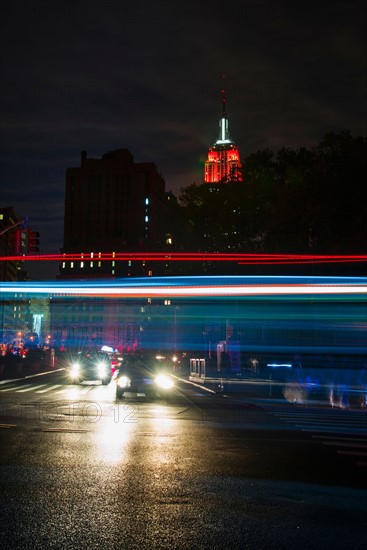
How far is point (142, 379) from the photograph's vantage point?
22797mm

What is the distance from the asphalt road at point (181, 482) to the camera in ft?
19.9

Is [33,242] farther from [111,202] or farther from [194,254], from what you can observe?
[111,202]

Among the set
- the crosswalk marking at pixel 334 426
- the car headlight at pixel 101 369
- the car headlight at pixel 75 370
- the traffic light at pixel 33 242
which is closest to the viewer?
the crosswalk marking at pixel 334 426

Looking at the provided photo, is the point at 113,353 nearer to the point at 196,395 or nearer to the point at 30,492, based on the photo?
the point at 196,395

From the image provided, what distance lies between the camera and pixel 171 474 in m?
8.82

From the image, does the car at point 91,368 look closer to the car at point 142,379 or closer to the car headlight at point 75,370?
the car headlight at point 75,370

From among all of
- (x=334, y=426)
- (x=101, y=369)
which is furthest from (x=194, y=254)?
(x=334, y=426)

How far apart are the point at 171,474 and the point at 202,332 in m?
19.1

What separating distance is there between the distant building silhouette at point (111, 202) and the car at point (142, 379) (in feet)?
527

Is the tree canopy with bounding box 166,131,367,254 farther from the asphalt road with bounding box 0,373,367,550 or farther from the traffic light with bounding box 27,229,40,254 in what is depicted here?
the asphalt road with bounding box 0,373,367,550

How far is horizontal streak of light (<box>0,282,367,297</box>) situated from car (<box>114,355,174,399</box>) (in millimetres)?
4020

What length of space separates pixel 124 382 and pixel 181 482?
1462 cm

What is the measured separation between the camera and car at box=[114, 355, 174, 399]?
2239cm

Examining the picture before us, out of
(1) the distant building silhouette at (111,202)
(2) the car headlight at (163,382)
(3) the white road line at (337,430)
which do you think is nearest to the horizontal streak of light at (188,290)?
(2) the car headlight at (163,382)
